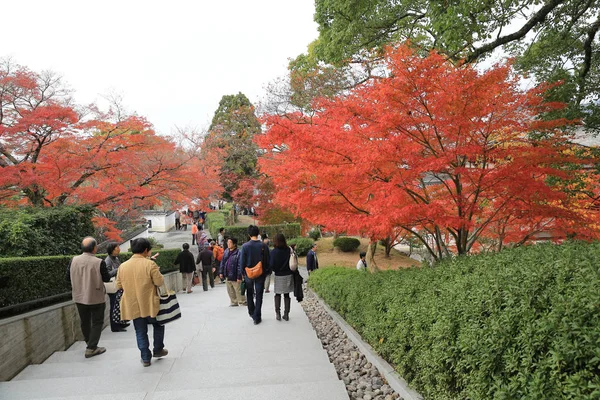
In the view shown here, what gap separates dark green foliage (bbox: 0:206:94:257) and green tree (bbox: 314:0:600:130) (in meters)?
8.06

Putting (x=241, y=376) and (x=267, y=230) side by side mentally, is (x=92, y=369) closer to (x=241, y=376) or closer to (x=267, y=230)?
(x=241, y=376)

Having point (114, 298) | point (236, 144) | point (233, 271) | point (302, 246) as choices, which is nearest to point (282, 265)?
point (233, 271)

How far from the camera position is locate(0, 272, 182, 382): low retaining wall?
13.9ft

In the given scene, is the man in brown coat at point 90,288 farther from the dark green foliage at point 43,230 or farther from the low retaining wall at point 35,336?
the dark green foliage at point 43,230

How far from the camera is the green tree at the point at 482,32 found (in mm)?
7535

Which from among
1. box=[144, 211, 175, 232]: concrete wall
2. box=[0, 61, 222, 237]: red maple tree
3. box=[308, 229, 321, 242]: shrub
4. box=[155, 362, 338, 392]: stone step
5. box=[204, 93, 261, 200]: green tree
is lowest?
box=[308, 229, 321, 242]: shrub

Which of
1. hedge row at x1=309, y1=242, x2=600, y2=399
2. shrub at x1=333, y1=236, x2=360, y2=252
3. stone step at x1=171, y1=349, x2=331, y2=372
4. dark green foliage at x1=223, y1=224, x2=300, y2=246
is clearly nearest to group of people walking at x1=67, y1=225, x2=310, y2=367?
stone step at x1=171, y1=349, x2=331, y2=372

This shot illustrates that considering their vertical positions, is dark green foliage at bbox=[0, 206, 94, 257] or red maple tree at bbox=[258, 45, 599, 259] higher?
red maple tree at bbox=[258, 45, 599, 259]

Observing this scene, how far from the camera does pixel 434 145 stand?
656 cm

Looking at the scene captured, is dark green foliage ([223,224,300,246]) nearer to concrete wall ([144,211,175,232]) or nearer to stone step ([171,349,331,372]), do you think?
concrete wall ([144,211,175,232])

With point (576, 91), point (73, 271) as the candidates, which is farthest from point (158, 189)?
point (576, 91)

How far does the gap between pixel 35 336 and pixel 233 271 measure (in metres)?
3.69

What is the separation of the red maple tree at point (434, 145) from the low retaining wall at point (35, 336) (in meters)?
4.37

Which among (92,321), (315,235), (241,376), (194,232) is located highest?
(194,232)
